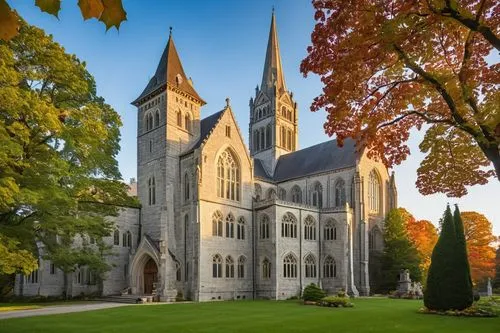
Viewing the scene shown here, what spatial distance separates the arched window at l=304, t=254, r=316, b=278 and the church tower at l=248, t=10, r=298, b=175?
19073mm

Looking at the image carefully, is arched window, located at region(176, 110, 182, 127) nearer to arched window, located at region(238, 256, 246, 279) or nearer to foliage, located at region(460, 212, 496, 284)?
arched window, located at region(238, 256, 246, 279)

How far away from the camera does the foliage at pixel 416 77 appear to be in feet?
31.2

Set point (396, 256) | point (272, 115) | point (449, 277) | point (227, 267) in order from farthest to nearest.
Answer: point (272, 115), point (396, 256), point (227, 267), point (449, 277)

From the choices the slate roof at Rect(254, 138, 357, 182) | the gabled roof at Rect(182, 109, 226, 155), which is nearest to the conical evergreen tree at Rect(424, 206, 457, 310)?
the gabled roof at Rect(182, 109, 226, 155)

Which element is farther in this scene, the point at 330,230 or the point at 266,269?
the point at 330,230

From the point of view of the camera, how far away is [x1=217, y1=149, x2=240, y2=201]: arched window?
40062 millimetres

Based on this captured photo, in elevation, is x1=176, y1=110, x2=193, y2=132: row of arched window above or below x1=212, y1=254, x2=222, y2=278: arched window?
above

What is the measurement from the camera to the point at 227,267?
3897 cm

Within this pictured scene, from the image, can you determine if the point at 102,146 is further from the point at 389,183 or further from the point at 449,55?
the point at 389,183

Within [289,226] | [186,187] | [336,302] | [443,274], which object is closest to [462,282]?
[443,274]

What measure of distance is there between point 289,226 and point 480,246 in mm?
32860

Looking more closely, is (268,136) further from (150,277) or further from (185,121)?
(150,277)

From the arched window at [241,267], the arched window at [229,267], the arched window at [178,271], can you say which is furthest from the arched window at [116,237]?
the arched window at [241,267]

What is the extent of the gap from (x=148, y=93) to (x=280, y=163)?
71.1 feet
